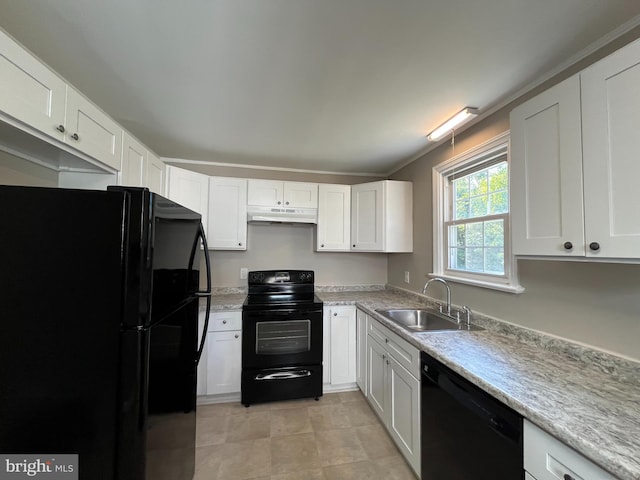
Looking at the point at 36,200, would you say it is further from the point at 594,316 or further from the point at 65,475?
the point at 594,316

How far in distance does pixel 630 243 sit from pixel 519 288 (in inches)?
30.4

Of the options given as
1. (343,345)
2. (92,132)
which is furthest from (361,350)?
(92,132)

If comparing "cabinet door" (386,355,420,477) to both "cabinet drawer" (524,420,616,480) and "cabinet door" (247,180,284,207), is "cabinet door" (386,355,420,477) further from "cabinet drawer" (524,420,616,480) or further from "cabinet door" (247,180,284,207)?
"cabinet door" (247,180,284,207)

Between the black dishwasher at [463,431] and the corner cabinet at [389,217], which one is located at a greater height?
Result: the corner cabinet at [389,217]

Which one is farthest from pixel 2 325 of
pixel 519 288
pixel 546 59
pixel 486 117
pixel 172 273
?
pixel 486 117

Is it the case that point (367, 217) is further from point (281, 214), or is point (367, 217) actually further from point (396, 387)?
point (396, 387)

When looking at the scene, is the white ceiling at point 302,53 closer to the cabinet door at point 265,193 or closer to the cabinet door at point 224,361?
the cabinet door at point 265,193

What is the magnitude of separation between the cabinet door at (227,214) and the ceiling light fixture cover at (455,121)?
6.37 ft

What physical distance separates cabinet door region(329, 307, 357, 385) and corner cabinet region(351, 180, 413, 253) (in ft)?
2.66

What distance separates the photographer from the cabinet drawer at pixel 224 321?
2324 millimetres

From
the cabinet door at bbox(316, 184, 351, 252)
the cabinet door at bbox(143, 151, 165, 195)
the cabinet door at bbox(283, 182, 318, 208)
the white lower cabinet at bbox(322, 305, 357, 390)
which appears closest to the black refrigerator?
the cabinet door at bbox(143, 151, 165, 195)

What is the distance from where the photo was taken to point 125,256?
878 mm

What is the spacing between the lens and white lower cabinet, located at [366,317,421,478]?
1551mm

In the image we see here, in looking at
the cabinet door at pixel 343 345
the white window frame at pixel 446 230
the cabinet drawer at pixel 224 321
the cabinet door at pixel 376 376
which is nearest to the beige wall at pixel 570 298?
the white window frame at pixel 446 230
